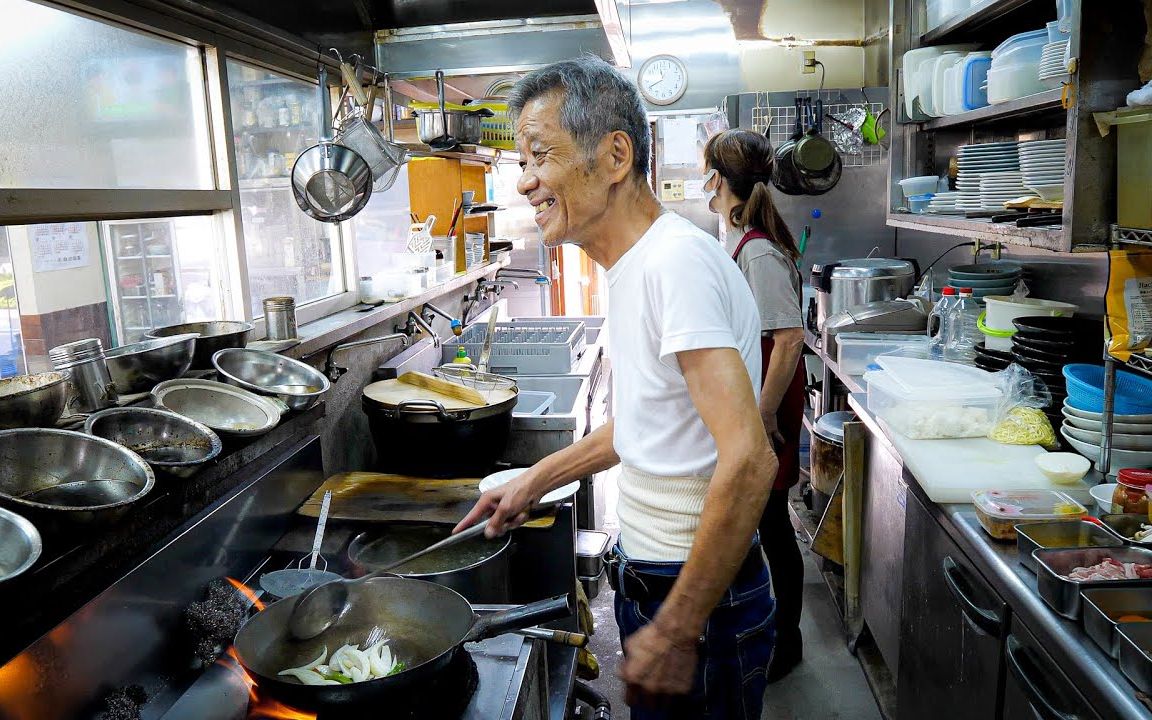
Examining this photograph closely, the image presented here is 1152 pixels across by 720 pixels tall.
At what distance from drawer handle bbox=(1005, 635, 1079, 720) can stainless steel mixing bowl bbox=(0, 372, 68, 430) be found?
1.90 metres

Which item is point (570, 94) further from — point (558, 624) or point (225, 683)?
point (558, 624)

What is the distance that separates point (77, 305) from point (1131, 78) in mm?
2742

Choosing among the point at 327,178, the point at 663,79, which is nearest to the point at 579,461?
the point at 327,178

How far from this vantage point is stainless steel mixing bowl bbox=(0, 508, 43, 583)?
46.9 inches

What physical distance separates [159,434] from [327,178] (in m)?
1.12

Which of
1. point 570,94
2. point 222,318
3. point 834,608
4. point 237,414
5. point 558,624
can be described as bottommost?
point 834,608

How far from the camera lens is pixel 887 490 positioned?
2799 mm

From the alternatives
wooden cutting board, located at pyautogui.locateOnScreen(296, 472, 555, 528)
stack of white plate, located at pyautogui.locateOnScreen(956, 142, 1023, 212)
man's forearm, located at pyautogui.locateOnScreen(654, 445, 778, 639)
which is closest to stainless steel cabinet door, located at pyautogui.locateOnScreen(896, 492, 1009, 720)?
man's forearm, located at pyautogui.locateOnScreen(654, 445, 778, 639)

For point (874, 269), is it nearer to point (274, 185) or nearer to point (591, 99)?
point (274, 185)

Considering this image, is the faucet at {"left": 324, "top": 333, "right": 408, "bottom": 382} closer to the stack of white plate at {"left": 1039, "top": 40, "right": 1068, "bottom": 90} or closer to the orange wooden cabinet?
the orange wooden cabinet

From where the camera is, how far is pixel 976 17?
11.4ft

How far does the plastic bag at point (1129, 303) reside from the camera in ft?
6.13

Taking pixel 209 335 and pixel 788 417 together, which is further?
pixel 788 417

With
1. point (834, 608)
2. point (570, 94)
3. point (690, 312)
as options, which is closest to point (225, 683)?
point (690, 312)
